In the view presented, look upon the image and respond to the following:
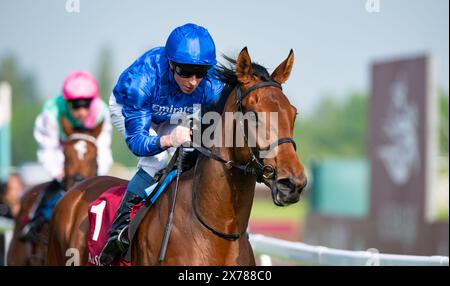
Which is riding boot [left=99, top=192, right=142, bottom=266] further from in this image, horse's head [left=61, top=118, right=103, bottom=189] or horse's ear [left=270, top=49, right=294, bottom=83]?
horse's head [left=61, top=118, right=103, bottom=189]

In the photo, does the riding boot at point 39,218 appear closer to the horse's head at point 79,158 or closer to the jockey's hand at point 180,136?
Answer: the horse's head at point 79,158

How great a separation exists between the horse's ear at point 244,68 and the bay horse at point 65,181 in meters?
2.84

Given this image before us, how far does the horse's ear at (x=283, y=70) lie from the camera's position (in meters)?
4.10

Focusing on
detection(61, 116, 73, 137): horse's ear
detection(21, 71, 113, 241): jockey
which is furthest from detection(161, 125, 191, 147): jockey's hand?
detection(61, 116, 73, 137): horse's ear

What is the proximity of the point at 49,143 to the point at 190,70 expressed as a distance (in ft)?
11.1

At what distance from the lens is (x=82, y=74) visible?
713 cm

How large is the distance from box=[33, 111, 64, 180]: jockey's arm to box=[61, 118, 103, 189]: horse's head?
613mm

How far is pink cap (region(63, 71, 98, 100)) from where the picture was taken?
694 cm

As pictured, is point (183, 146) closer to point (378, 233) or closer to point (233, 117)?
point (233, 117)

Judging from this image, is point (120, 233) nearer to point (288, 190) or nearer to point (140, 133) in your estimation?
point (140, 133)

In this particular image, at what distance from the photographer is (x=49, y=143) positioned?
7230mm

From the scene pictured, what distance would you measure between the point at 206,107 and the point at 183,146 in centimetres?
26

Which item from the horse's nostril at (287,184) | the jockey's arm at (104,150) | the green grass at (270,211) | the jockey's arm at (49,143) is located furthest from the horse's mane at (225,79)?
the green grass at (270,211)
